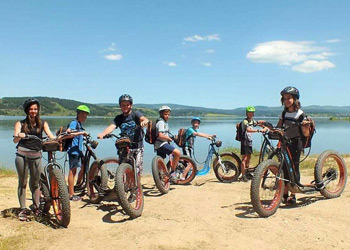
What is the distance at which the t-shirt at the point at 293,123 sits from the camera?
5.91 m

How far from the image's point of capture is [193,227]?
4.71 meters

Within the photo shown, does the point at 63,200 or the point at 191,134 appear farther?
the point at 191,134

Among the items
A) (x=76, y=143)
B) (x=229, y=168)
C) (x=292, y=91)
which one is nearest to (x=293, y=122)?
(x=292, y=91)

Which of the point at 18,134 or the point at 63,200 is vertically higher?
the point at 18,134

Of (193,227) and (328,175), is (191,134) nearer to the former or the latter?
(328,175)

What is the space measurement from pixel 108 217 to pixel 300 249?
3.14m

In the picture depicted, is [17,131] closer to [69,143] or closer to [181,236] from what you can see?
[69,143]

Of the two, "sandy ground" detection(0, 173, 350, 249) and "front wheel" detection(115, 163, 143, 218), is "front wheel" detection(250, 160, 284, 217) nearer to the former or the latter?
"sandy ground" detection(0, 173, 350, 249)

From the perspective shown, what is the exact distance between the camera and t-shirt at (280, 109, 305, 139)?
591 cm

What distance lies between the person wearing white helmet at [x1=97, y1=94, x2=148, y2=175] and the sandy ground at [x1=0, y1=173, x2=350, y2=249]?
1110mm

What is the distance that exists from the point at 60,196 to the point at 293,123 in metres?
4.43

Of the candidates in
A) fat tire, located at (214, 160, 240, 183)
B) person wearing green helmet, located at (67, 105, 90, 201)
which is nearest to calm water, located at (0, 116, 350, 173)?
fat tire, located at (214, 160, 240, 183)

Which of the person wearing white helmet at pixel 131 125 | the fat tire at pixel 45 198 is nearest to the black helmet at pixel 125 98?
the person wearing white helmet at pixel 131 125

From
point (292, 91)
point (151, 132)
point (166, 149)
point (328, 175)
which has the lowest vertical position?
point (328, 175)
